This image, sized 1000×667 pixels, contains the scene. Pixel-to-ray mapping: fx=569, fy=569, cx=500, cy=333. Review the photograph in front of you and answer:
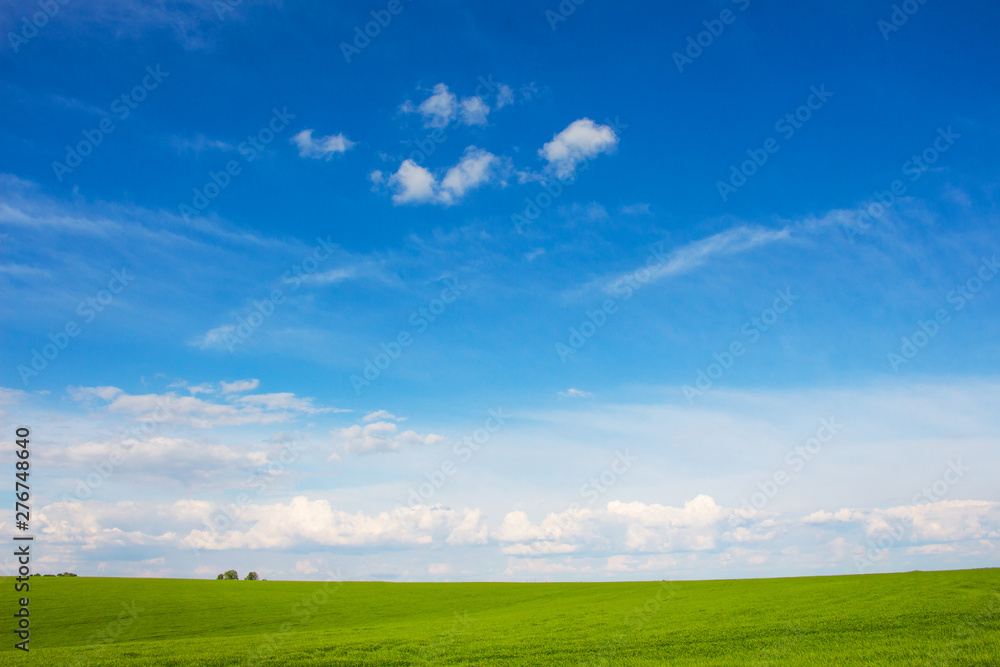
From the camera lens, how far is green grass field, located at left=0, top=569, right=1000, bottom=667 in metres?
21.9

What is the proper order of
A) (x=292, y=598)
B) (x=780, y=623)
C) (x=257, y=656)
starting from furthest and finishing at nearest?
(x=292, y=598)
(x=780, y=623)
(x=257, y=656)

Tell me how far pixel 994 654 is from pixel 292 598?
57.4m

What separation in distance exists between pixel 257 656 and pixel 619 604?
92.1 ft

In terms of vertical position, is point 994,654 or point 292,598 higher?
point 994,654

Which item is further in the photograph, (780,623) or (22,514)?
(780,623)

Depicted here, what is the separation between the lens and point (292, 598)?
2306 inches

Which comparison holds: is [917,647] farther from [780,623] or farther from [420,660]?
[420,660]

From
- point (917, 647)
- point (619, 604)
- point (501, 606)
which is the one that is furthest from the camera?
point (501, 606)

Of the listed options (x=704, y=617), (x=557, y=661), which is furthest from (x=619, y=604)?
(x=557, y=661)

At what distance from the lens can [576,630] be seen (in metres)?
30.0

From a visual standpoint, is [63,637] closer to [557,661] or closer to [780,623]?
[557,661]

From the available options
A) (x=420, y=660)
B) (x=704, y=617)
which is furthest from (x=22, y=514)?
(x=704, y=617)

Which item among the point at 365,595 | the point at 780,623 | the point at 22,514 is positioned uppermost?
the point at 22,514

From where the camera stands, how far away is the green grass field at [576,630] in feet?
72.0
